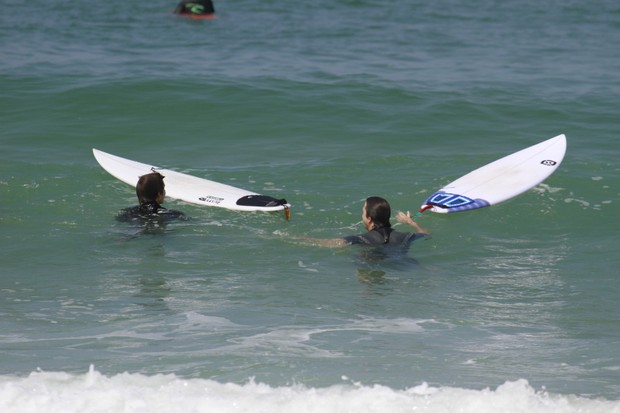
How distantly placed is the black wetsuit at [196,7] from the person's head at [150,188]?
13.0 meters

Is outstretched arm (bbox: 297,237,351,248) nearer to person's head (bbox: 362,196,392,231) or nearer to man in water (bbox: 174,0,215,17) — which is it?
person's head (bbox: 362,196,392,231)

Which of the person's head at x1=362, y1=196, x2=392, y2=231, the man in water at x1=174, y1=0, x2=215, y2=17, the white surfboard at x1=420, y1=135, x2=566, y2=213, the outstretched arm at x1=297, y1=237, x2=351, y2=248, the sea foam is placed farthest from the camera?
the man in water at x1=174, y1=0, x2=215, y2=17

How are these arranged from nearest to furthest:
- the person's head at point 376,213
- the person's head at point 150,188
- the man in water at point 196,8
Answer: the person's head at point 376,213 < the person's head at point 150,188 < the man in water at point 196,8

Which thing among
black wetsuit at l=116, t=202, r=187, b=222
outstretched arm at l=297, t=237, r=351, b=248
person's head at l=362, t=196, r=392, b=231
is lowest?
outstretched arm at l=297, t=237, r=351, b=248

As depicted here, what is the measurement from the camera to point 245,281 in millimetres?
8219

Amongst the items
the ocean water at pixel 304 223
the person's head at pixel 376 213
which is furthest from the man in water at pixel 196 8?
the person's head at pixel 376 213

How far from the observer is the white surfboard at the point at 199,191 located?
10055 mm

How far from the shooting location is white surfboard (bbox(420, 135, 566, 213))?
403 inches

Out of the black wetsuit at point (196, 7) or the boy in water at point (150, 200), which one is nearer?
the boy in water at point (150, 200)

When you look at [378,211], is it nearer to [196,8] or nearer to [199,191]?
[199,191]

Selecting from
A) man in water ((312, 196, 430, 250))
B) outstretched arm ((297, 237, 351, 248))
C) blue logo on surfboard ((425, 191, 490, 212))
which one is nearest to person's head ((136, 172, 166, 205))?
outstretched arm ((297, 237, 351, 248))

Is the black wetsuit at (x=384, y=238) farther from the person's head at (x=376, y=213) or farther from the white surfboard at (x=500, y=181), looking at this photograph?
the white surfboard at (x=500, y=181)

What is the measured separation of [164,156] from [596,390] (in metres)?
8.30

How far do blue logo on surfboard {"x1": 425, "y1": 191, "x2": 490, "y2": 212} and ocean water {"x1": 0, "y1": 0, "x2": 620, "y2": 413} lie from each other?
6.5 inches
